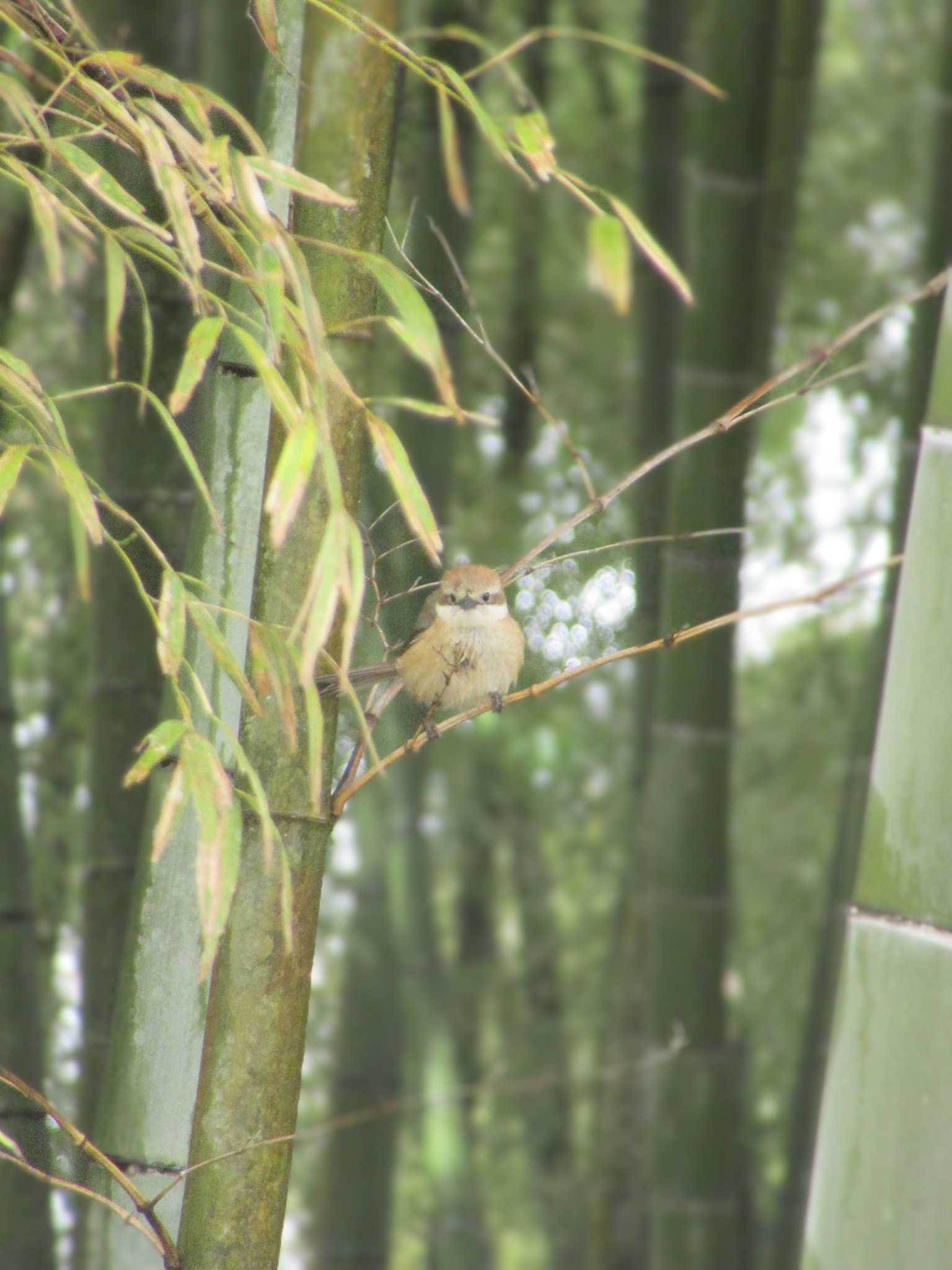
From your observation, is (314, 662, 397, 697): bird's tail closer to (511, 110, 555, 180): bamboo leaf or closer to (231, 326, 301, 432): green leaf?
(231, 326, 301, 432): green leaf

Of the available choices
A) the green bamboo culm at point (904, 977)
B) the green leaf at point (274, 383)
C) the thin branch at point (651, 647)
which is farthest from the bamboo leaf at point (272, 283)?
the green bamboo culm at point (904, 977)

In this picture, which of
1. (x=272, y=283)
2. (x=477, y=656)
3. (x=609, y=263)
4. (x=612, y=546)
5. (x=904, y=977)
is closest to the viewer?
(x=609, y=263)

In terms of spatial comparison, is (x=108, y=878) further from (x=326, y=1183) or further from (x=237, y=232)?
(x=326, y=1183)

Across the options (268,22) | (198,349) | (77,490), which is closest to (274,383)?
(198,349)

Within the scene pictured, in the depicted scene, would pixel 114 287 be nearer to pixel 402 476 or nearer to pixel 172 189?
pixel 172 189

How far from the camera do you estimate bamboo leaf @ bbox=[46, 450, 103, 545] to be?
1.01 metres

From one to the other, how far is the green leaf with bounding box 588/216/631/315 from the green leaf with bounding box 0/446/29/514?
461mm

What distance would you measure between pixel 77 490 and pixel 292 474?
179 millimetres

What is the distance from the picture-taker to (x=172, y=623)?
1.09 m

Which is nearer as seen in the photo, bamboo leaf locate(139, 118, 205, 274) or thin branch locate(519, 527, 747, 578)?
bamboo leaf locate(139, 118, 205, 274)

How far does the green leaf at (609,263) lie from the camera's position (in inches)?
33.3

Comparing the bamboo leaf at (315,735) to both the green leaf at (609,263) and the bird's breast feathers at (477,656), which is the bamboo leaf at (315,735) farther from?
the bird's breast feathers at (477,656)

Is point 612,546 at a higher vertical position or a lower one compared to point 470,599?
lower

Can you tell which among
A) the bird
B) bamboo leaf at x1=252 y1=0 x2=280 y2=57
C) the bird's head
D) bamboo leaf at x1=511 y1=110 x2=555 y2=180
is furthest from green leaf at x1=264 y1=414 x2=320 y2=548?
the bird's head
